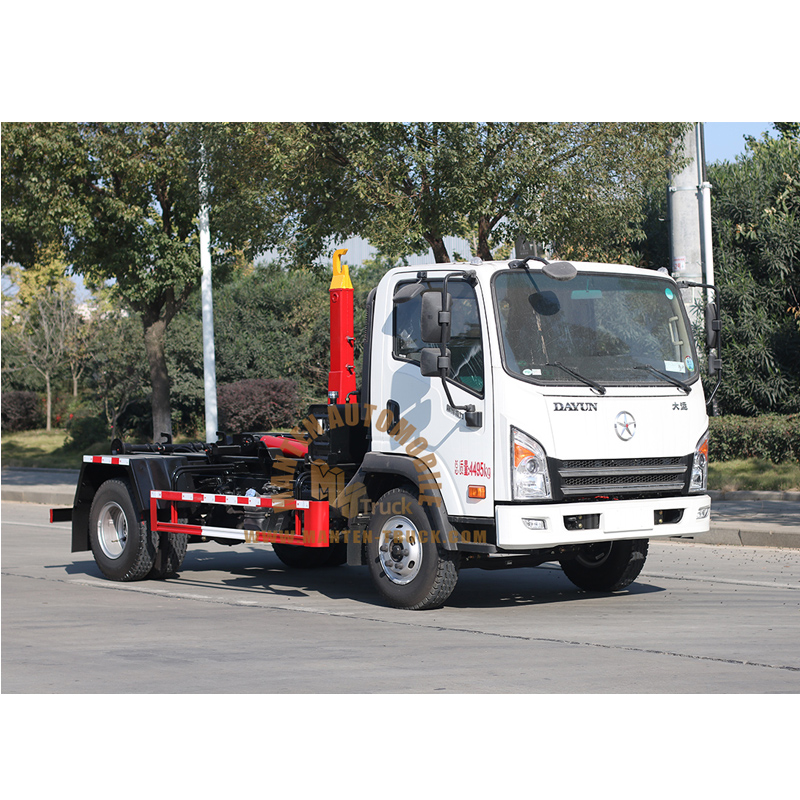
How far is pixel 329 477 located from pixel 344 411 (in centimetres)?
59

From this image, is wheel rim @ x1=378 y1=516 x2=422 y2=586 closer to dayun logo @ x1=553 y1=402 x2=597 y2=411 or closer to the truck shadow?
the truck shadow

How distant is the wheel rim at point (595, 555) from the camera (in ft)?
30.7

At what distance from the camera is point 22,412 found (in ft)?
144

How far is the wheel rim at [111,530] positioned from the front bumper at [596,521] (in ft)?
14.9

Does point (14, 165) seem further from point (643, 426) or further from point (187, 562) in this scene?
point (643, 426)

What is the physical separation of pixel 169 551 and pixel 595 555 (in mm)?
4076

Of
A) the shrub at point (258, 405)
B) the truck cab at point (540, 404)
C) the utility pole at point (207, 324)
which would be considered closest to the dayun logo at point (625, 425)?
the truck cab at point (540, 404)

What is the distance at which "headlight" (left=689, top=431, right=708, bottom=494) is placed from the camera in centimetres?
847

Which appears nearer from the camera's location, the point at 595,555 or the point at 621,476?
the point at 621,476

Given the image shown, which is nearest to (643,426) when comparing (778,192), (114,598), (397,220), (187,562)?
(114,598)

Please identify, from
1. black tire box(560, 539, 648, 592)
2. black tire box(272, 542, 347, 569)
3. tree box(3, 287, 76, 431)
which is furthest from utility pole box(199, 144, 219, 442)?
tree box(3, 287, 76, 431)

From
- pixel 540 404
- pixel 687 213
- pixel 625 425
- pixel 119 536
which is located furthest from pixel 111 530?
pixel 687 213

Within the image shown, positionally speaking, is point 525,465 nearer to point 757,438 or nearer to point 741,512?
point 741,512

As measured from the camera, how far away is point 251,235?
19.3 meters
